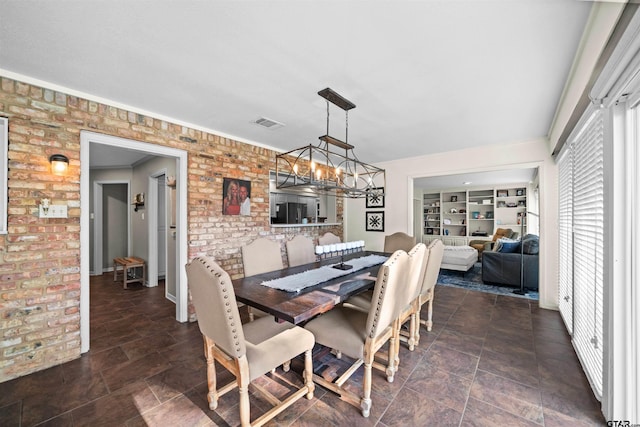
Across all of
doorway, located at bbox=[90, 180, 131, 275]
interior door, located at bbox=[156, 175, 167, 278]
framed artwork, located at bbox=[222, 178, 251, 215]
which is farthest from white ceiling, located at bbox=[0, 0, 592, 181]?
doorway, located at bbox=[90, 180, 131, 275]

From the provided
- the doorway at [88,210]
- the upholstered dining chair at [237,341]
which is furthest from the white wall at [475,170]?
the upholstered dining chair at [237,341]

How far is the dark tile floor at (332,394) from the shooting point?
1613 mm

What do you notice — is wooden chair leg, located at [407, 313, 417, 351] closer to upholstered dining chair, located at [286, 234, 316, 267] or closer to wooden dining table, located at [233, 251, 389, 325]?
wooden dining table, located at [233, 251, 389, 325]

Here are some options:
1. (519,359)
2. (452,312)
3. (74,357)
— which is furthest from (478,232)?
(74,357)

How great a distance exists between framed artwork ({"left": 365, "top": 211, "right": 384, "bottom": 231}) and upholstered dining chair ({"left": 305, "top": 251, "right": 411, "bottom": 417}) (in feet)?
10.7

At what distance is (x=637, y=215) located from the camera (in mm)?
1354

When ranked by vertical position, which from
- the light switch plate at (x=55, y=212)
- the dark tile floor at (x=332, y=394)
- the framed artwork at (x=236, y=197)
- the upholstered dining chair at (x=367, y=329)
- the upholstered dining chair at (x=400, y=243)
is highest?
the framed artwork at (x=236, y=197)

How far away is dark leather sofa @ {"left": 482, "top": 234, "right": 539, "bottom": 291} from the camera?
429 centimetres

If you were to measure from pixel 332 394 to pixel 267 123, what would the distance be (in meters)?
2.69

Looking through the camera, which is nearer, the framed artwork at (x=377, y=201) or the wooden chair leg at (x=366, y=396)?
the wooden chair leg at (x=366, y=396)

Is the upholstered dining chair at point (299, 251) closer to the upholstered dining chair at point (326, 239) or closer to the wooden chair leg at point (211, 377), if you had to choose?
the upholstered dining chair at point (326, 239)

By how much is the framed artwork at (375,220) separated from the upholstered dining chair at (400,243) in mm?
1125

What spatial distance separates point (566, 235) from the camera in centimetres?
294

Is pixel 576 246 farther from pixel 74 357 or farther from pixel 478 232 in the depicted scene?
pixel 478 232
